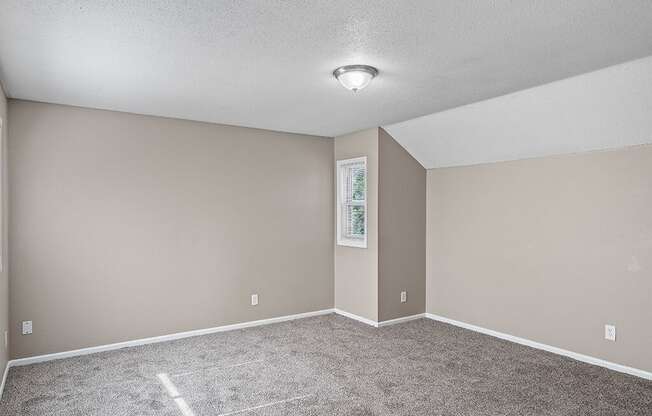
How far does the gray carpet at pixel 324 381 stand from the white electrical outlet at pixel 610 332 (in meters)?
0.27

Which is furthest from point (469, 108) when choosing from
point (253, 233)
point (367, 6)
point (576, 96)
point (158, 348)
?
point (158, 348)

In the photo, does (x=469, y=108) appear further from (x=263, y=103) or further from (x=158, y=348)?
(x=158, y=348)

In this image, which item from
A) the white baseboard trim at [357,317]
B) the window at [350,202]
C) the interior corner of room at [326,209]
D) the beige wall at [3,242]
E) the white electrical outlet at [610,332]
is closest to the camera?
the interior corner of room at [326,209]

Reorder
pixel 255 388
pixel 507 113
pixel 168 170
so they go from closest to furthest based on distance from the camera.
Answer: pixel 255 388 < pixel 507 113 < pixel 168 170

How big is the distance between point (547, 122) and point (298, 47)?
7.60 ft

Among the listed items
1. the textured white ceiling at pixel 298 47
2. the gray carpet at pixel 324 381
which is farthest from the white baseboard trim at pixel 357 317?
the textured white ceiling at pixel 298 47

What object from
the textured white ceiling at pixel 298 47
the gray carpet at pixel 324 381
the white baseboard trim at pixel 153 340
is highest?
the textured white ceiling at pixel 298 47

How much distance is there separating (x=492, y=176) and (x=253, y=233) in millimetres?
2663

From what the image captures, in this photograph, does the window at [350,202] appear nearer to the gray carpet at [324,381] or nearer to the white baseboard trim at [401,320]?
the white baseboard trim at [401,320]

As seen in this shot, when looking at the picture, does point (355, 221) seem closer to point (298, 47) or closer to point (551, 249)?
point (551, 249)

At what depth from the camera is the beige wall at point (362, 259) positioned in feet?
16.3

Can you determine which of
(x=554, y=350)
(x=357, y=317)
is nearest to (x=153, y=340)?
(x=357, y=317)

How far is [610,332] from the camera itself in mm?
3664

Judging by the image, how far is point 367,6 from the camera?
2066 millimetres
